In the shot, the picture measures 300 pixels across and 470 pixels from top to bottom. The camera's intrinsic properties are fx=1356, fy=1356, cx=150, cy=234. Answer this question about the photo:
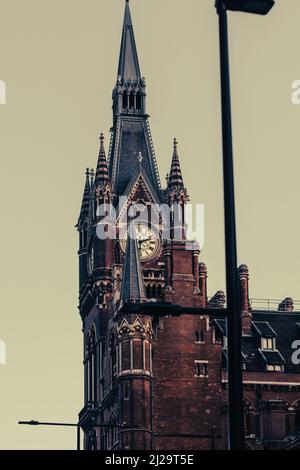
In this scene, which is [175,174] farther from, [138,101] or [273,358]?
[273,358]

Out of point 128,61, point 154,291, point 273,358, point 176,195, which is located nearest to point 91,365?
point 154,291

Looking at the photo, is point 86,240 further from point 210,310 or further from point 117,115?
point 210,310

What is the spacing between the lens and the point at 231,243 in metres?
21.0

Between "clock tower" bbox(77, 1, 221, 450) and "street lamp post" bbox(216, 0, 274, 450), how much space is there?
2265 inches

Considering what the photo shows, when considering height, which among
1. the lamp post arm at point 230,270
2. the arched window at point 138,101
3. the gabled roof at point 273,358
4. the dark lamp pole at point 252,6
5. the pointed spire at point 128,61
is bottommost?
the lamp post arm at point 230,270

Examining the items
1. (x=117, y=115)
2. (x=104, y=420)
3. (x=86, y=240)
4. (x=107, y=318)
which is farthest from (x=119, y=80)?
(x=104, y=420)

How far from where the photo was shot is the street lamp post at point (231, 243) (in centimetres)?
2042

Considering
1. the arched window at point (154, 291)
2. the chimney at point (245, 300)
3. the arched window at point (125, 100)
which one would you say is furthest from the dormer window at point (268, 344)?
the arched window at point (125, 100)

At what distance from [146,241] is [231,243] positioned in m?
81.6

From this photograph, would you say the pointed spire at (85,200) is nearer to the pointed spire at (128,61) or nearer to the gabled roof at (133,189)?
the gabled roof at (133,189)

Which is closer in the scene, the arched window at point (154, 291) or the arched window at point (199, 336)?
the arched window at point (199, 336)

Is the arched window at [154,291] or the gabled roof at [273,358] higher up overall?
the arched window at [154,291]

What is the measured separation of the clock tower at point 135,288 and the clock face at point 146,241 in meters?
0.08

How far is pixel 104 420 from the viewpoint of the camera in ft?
316
